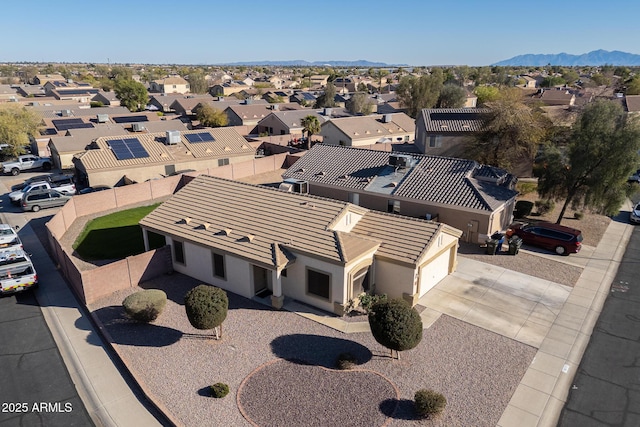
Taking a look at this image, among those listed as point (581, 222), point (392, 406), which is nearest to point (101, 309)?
point (392, 406)

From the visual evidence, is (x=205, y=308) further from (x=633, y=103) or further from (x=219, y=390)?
(x=633, y=103)

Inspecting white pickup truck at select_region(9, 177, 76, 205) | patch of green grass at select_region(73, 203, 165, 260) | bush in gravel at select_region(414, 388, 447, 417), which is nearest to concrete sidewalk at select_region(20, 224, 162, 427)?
patch of green grass at select_region(73, 203, 165, 260)

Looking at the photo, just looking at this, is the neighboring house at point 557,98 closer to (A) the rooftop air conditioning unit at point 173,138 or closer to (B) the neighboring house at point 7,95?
(A) the rooftop air conditioning unit at point 173,138

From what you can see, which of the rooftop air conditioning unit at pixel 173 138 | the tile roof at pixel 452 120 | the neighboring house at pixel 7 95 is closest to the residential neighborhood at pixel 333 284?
the rooftop air conditioning unit at pixel 173 138

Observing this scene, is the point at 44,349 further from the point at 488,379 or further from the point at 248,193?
the point at 488,379

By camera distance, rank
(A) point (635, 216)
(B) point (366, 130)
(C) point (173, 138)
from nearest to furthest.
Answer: (A) point (635, 216) → (C) point (173, 138) → (B) point (366, 130)

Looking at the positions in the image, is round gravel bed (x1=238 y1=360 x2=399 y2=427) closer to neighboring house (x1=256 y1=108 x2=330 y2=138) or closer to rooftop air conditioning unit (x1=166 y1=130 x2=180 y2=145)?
rooftop air conditioning unit (x1=166 y1=130 x2=180 y2=145)

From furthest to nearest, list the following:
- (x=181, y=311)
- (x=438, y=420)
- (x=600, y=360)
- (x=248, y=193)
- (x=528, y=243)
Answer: (x=528, y=243) → (x=248, y=193) → (x=181, y=311) → (x=600, y=360) → (x=438, y=420)

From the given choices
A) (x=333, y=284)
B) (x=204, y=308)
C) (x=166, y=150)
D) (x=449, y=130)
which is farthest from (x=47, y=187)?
(x=449, y=130)
